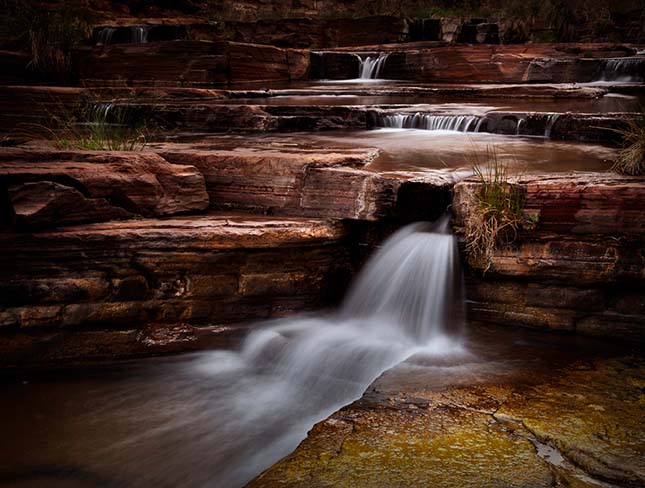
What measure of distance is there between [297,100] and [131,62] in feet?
13.9

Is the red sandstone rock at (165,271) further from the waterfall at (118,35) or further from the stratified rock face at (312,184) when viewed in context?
the waterfall at (118,35)

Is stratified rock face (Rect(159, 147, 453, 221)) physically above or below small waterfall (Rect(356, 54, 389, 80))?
below

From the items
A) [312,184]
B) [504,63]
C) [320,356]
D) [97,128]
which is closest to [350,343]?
[320,356]

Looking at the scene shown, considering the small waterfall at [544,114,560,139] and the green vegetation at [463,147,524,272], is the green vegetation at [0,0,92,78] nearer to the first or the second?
the small waterfall at [544,114,560,139]

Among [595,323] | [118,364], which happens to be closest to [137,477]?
[118,364]

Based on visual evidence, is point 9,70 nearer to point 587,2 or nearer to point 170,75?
point 170,75

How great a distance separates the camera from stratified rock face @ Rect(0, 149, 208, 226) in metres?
3.58

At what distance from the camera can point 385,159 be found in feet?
16.3

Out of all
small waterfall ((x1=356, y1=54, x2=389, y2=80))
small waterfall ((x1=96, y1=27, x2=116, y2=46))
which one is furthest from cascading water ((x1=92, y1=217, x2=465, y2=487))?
small waterfall ((x1=96, y1=27, x2=116, y2=46))

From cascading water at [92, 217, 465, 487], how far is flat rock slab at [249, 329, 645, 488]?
1.44 ft

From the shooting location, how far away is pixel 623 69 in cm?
1034

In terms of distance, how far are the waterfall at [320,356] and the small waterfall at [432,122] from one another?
10.3 feet

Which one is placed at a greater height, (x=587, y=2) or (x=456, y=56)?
(x=587, y=2)

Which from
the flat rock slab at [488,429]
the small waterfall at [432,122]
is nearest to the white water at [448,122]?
the small waterfall at [432,122]
